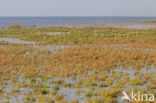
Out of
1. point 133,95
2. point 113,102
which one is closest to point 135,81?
point 133,95

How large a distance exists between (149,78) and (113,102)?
13.8ft

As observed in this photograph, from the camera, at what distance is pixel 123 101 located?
9391 millimetres

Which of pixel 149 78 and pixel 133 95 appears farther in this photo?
pixel 149 78

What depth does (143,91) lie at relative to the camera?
10.3 meters

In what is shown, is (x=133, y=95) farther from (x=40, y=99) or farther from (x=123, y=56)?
(x=123, y=56)

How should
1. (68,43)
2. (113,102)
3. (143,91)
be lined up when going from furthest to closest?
(68,43)
(143,91)
(113,102)

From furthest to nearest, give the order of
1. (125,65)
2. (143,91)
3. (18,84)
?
1. (125,65)
2. (18,84)
3. (143,91)

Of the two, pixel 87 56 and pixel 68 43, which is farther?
A: pixel 68 43

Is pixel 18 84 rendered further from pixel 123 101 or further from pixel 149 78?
pixel 149 78

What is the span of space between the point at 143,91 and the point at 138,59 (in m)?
8.36

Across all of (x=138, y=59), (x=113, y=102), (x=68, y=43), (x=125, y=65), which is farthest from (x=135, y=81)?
(x=68, y=43)

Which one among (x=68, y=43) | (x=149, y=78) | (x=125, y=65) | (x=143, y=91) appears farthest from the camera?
(x=68, y=43)

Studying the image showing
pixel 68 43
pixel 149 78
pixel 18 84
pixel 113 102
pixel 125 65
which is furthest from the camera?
pixel 68 43

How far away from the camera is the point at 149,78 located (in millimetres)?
12828
